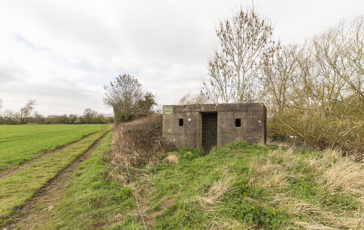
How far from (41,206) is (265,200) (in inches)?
197

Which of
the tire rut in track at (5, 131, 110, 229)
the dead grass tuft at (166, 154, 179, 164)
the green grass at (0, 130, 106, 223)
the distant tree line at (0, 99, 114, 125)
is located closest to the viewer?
the tire rut in track at (5, 131, 110, 229)

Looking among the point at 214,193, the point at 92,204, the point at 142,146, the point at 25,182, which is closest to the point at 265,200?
the point at 214,193

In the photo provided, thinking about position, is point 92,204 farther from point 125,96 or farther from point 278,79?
point 125,96

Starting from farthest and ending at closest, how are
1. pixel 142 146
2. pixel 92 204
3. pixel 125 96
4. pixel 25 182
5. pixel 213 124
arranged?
pixel 125 96 → pixel 213 124 → pixel 142 146 → pixel 25 182 → pixel 92 204

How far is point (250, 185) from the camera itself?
3.04 m

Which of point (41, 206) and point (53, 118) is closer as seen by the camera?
point (41, 206)

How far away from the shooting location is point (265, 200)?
105 inches

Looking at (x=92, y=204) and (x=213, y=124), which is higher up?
(x=213, y=124)

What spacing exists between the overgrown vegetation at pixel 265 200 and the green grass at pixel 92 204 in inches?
14.5

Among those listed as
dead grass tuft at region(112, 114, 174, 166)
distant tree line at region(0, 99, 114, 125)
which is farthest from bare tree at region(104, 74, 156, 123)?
distant tree line at region(0, 99, 114, 125)

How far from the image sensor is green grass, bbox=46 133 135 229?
10.2 ft

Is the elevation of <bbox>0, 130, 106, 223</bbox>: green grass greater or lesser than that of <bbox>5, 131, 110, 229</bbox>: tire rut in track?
greater

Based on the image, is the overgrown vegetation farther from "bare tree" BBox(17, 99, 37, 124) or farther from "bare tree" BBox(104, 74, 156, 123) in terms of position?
"bare tree" BBox(17, 99, 37, 124)

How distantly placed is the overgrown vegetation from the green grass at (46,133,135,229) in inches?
14.5
